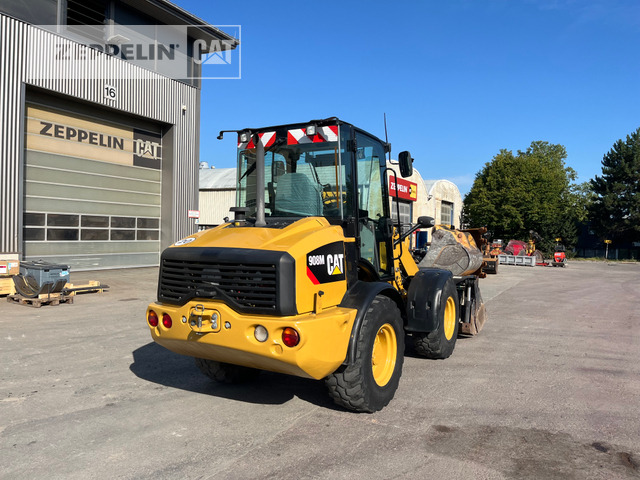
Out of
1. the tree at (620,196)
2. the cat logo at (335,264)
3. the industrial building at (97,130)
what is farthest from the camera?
the tree at (620,196)

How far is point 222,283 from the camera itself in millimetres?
3867

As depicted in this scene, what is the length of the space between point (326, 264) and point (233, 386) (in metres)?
1.96

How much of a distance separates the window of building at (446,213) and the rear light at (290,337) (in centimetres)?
3765

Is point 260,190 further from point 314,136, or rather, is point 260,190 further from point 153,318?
point 153,318

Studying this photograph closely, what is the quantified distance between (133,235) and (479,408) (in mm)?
16596

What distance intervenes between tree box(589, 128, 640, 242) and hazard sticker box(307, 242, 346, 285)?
5469 centimetres

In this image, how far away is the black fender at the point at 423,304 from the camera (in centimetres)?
549

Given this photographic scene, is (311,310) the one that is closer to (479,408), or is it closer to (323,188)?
(323,188)

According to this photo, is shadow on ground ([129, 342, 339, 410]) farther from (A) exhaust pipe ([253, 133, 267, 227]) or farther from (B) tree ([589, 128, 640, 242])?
(B) tree ([589, 128, 640, 242])

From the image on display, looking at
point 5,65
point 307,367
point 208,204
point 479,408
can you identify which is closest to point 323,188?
point 307,367

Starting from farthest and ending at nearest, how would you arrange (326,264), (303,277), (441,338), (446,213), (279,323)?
(446,213) < (441,338) < (326,264) < (303,277) < (279,323)

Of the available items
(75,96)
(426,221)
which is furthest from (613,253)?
(426,221)

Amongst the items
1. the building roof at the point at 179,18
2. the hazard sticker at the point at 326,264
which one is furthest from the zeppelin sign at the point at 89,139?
the hazard sticker at the point at 326,264

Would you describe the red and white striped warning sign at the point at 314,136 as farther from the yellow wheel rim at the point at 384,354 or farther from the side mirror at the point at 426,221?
the yellow wheel rim at the point at 384,354
